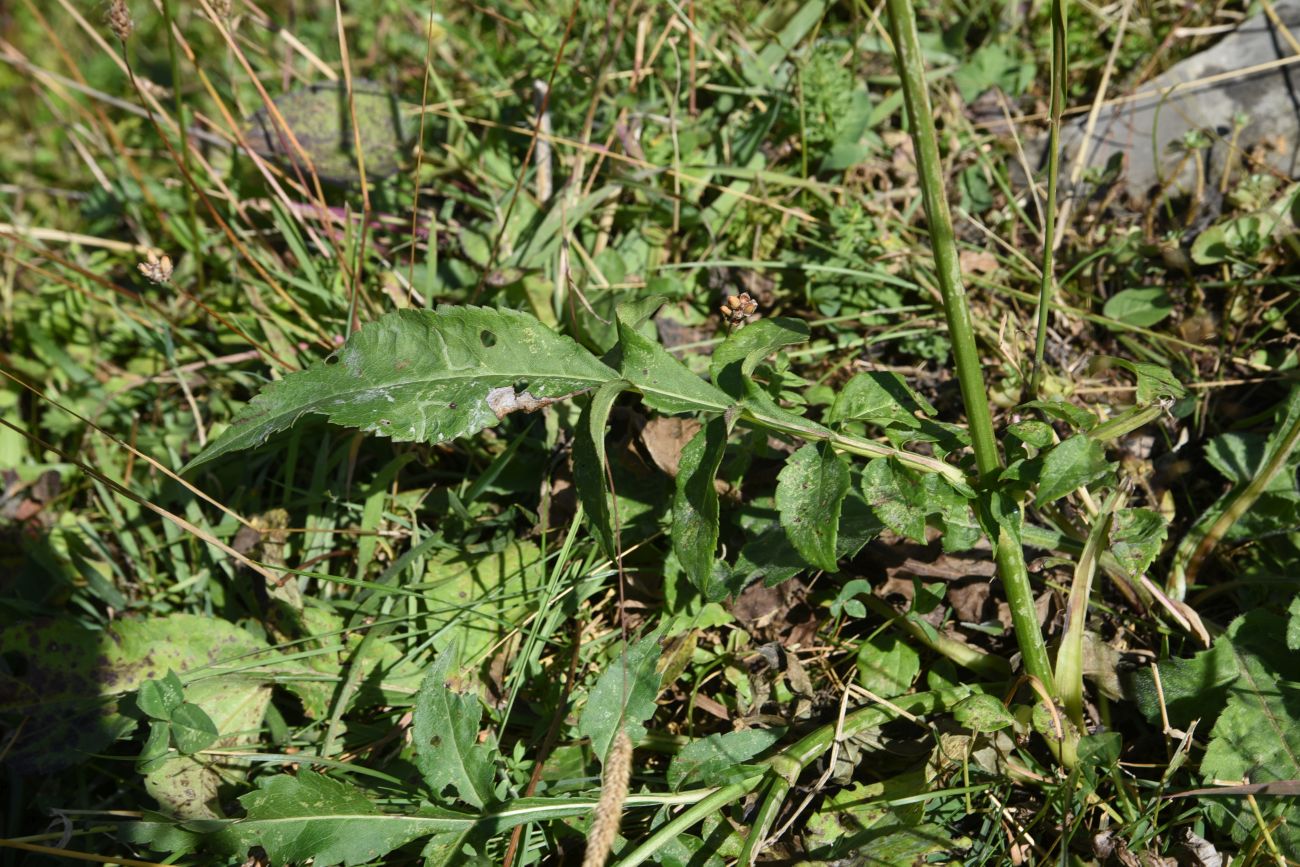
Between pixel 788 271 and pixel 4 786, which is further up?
pixel 788 271

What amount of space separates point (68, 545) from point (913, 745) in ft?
6.86

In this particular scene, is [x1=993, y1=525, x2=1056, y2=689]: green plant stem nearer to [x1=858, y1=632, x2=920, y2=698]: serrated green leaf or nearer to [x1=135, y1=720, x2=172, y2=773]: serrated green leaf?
[x1=858, y1=632, x2=920, y2=698]: serrated green leaf

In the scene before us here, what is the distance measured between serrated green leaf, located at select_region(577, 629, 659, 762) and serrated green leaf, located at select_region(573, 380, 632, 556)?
0.89ft

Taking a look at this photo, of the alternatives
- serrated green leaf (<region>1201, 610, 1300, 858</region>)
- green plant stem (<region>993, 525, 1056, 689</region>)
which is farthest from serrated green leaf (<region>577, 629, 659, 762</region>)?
serrated green leaf (<region>1201, 610, 1300, 858</region>)

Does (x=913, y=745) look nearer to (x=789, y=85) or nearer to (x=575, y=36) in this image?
(x=789, y=85)

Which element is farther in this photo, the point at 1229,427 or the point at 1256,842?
the point at 1229,427

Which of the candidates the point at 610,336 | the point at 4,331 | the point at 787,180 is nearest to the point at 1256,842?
the point at 610,336

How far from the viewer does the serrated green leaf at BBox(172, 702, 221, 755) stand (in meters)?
1.98

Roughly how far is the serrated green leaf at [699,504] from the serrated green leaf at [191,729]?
3.66 ft

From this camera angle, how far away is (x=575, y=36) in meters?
3.03

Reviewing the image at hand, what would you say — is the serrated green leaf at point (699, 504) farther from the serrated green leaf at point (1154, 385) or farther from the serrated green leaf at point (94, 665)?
the serrated green leaf at point (94, 665)

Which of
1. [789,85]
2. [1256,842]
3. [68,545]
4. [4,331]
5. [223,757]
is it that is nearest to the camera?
[1256,842]

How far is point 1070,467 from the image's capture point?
59.7 inches

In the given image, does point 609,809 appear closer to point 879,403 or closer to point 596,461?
point 596,461
